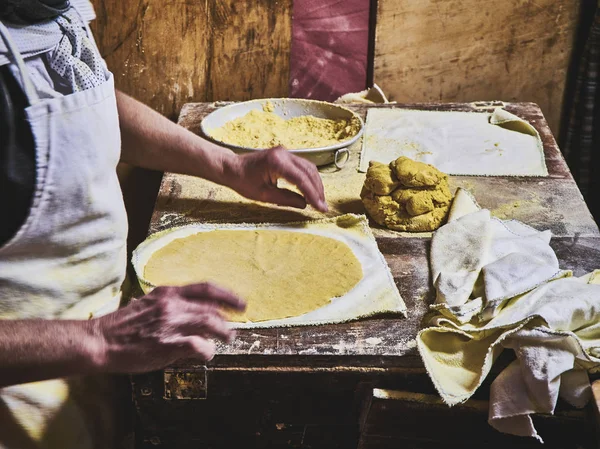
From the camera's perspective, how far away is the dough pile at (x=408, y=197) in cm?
174

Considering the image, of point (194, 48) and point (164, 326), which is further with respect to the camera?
point (194, 48)

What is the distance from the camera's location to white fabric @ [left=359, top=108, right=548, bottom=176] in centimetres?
211

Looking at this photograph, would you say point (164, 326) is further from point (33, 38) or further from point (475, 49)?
point (475, 49)

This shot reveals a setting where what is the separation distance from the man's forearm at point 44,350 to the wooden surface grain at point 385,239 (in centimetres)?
30

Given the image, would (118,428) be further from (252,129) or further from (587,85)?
(587,85)

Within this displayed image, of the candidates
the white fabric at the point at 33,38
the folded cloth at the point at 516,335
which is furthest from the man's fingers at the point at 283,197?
the white fabric at the point at 33,38

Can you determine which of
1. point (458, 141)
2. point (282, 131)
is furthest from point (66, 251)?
point (458, 141)

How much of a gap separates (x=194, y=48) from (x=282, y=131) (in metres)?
0.65

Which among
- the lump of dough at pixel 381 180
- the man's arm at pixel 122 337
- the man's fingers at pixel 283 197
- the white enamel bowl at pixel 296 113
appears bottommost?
the man's fingers at pixel 283 197

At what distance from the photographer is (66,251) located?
1392 millimetres

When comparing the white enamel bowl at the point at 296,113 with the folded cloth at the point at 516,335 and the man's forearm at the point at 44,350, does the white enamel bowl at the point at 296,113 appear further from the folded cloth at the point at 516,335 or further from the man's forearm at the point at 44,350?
the man's forearm at the point at 44,350

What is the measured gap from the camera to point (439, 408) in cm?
136

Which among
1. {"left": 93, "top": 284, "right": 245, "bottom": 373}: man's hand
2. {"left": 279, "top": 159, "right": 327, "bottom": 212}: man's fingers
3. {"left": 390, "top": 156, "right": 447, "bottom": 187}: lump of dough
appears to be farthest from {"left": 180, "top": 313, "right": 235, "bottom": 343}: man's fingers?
{"left": 390, "top": 156, "right": 447, "bottom": 187}: lump of dough

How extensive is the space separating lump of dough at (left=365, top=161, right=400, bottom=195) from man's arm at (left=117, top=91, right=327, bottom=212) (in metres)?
0.14
